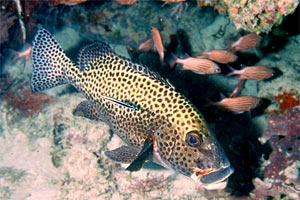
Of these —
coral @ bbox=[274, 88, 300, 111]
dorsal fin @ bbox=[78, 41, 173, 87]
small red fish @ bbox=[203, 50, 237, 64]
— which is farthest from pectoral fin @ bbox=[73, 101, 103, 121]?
coral @ bbox=[274, 88, 300, 111]

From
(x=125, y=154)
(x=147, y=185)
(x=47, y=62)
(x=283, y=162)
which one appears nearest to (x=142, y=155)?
(x=125, y=154)

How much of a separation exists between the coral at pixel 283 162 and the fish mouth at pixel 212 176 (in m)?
1.87

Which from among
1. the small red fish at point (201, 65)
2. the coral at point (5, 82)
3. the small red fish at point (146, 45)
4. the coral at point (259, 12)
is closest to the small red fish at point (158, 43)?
the small red fish at point (146, 45)

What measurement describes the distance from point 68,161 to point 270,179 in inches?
161

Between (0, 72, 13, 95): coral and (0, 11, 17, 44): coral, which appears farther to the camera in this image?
(0, 72, 13, 95): coral

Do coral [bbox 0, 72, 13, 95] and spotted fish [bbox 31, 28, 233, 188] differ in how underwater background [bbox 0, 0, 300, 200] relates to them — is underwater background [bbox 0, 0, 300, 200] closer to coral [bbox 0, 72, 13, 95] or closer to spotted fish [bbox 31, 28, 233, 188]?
coral [bbox 0, 72, 13, 95]

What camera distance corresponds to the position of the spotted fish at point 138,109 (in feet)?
9.63

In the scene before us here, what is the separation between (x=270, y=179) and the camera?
426cm

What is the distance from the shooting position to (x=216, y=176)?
9.24ft

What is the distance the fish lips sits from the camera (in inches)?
110

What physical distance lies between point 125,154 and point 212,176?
4.50ft

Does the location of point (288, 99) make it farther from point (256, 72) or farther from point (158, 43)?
point (158, 43)

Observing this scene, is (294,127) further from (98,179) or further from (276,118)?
(98,179)

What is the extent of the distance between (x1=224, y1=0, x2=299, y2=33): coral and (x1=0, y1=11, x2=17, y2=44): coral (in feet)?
18.4
